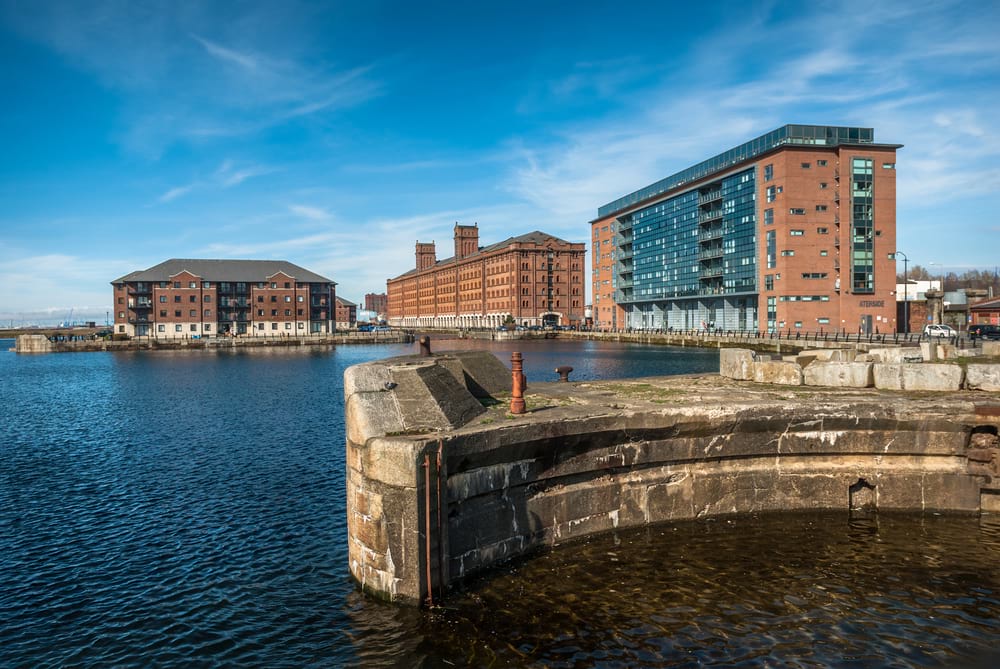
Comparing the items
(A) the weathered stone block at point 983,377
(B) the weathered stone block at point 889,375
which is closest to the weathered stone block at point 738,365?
(B) the weathered stone block at point 889,375

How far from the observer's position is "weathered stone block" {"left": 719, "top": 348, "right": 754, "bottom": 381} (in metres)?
19.7

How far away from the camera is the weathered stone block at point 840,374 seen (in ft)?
56.7

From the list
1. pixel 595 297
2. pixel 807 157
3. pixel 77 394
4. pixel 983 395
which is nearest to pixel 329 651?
pixel 983 395

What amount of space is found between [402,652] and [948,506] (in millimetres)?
12412

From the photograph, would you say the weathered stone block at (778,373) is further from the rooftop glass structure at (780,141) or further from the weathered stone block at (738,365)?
the rooftop glass structure at (780,141)

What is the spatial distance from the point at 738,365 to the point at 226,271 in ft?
456

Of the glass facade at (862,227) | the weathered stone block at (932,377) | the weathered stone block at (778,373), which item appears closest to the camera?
the weathered stone block at (932,377)

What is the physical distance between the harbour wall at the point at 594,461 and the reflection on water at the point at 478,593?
572 millimetres

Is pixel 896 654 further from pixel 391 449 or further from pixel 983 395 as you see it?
pixel 983 395

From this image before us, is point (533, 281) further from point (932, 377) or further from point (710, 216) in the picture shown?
point (932, 377)

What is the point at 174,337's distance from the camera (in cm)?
13300

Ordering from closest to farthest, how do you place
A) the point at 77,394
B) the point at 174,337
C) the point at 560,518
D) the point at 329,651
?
the point at 329,651
the point at 560,518
the point at 77,394
the point at 174,337

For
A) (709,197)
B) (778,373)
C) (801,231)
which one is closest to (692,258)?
(709,197)

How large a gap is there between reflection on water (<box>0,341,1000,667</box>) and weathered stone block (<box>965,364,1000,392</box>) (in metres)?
4.79
